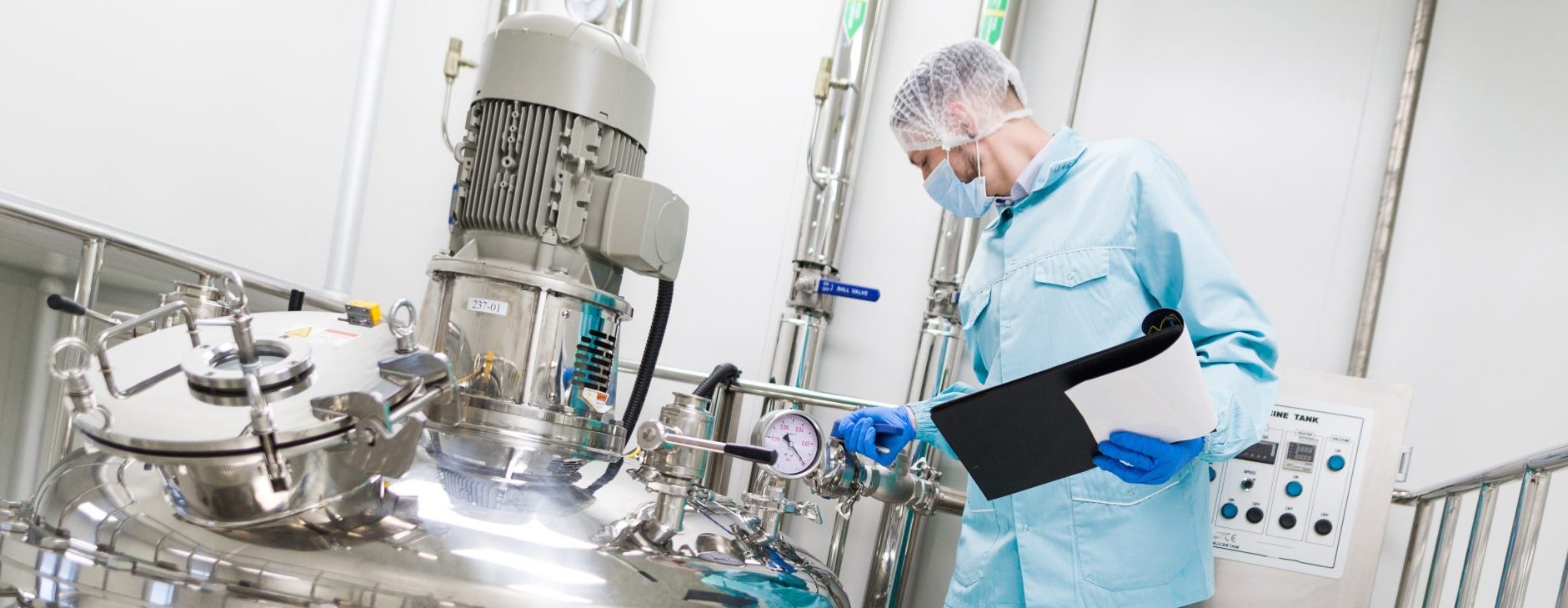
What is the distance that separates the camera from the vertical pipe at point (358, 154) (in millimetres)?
2596

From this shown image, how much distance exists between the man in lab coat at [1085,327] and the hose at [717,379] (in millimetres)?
321

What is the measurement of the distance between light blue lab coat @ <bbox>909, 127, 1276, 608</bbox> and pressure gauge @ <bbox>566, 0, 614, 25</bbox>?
4.28 ft

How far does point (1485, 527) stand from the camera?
1.47 metres

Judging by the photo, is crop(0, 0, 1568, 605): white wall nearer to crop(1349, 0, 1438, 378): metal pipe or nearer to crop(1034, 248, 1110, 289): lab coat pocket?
crop(1349, 0, 1438, 378): metal pipe

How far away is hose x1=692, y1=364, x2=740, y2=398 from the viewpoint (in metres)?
1.82

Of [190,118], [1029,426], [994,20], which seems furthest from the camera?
[994,20]

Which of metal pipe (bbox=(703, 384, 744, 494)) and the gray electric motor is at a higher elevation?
the gray electric motor

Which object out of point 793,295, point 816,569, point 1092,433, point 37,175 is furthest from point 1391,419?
point 37,175

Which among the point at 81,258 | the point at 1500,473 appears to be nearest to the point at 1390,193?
the point at 1500,473

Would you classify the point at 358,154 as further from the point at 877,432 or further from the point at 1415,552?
the point at 1415,552

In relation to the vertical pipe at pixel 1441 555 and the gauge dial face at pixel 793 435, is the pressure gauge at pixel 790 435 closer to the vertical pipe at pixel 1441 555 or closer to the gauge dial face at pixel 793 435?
the gauge dial face at pixel 793 435

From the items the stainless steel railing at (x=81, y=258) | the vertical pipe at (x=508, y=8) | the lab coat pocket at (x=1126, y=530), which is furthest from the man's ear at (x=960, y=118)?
the vertical pipe at (x=508, y=8)

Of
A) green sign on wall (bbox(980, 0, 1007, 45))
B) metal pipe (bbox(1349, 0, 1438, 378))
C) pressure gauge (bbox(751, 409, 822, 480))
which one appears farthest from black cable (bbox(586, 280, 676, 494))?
metal pipe (bbox(1349, 0, 1438, 378))

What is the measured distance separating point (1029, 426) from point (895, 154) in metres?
1.56
